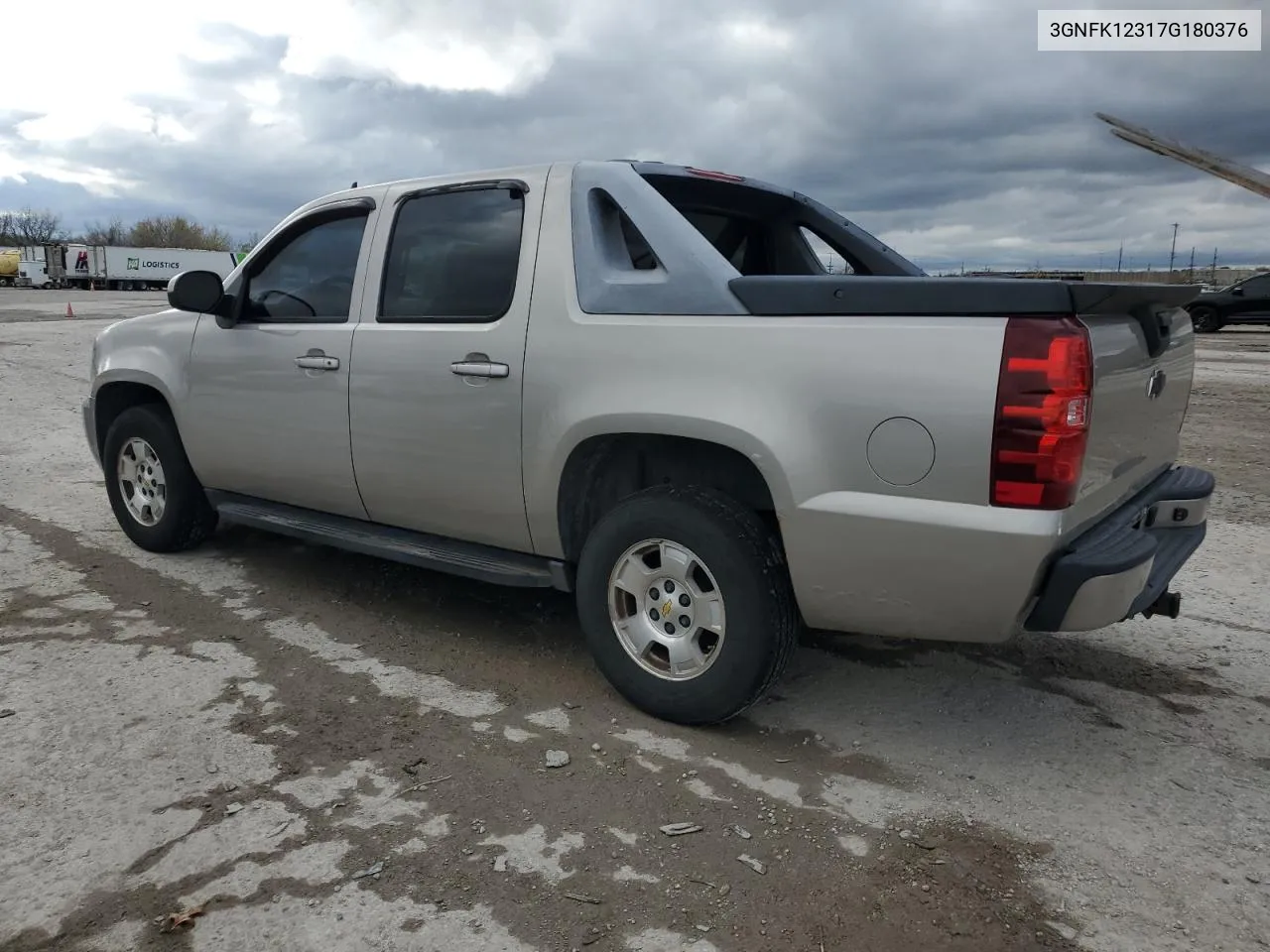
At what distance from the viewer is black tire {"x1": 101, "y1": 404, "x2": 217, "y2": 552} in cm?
501

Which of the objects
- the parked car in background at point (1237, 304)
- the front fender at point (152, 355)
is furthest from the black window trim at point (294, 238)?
the parked car in background at point (1237, 304)

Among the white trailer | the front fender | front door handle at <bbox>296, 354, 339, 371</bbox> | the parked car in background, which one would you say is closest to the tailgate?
front door handle at <bbox>296, 354, 339, 371</bbox>

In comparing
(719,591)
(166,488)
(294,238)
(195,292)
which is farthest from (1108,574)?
(166,488)

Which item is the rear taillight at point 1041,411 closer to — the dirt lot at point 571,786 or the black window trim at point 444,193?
the dirt lot at point 571,786

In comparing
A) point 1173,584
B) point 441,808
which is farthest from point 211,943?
point 1173,584

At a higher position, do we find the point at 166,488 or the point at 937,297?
the point at 937,297

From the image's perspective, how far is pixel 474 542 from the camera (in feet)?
12.7

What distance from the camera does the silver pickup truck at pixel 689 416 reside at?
263 centimetres

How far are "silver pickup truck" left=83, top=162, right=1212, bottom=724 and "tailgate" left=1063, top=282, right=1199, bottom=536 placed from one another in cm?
2

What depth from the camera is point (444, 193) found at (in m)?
3.97

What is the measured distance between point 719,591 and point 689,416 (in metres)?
0.57

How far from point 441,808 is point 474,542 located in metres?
1.29

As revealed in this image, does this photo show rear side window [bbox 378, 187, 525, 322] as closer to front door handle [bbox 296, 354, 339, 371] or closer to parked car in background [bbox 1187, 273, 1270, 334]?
front door handle [bbox 296, 354, 339, 371]

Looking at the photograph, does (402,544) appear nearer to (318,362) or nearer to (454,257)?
(318,362)
